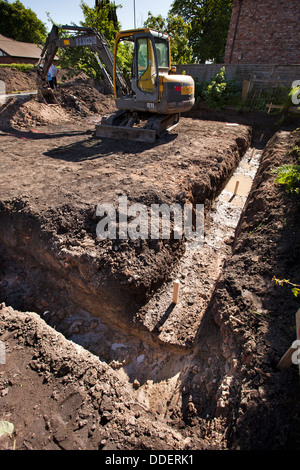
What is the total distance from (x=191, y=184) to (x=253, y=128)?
357 inches

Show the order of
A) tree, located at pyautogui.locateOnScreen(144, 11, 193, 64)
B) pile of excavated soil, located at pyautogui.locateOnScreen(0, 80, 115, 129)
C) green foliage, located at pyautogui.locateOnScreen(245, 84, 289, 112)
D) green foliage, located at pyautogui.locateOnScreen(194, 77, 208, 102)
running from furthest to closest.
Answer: tree, located at pyautogui.locateOnScreen(144, 11, 193, 64)
green foliage, located at pyautogui.locateOnScreen(194, 77, 208, 102)
green foliage, located at pyautogui.locateOnScreen(245, 84, 289, 112)
pile of excavated soil, located at pyautogui.locateOnScreen(0, 80, 115, 129)

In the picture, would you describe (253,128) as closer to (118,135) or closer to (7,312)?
(118,135)

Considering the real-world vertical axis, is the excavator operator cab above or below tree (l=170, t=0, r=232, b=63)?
below

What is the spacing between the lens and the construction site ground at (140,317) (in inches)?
94.2

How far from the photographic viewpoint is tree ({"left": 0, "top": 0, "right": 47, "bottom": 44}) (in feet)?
123

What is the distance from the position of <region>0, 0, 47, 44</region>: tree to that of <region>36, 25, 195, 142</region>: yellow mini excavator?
3901cm

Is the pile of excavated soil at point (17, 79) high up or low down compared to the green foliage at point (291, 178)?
up

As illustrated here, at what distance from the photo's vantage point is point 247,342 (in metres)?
2.84

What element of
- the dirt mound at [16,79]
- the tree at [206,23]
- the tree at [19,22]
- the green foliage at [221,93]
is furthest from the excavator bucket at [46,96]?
the tree at [19,22]

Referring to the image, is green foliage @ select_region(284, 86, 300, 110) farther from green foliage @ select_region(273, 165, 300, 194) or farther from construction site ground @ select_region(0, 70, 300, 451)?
green foliage @ select_region(273, 165, 300, 194)

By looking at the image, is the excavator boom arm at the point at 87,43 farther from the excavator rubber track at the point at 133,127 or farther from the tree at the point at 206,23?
the tree at the point at 206,23

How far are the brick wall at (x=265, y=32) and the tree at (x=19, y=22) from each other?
3492 cm

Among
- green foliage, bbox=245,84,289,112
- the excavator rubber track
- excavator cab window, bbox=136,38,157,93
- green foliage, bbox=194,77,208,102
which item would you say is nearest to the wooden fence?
green foliage, bbox=245,84,289,112
